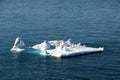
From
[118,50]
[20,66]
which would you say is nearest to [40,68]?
[20,66]

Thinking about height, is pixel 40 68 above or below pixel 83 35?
below

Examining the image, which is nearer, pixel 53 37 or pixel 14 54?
pixel 14 54

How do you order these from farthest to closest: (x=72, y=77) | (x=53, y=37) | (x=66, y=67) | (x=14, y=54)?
(x=53, y=37) → (x=14, y=54) → (x=66, y=67) → (x=72, y=77)

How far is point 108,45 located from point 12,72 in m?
45.1

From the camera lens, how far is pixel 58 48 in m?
177

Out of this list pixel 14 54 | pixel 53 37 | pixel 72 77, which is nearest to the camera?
pixel 72 77

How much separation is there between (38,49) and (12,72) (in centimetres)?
2512

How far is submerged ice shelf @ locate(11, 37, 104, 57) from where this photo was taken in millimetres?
173163

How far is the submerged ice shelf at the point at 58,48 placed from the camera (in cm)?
17316

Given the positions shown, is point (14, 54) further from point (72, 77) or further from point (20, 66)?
point (72, 77)

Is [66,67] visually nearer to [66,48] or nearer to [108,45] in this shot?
[66,48]

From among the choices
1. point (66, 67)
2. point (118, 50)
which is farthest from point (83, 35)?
point (66, 67)

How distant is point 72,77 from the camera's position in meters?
149

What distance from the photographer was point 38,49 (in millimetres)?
178250
